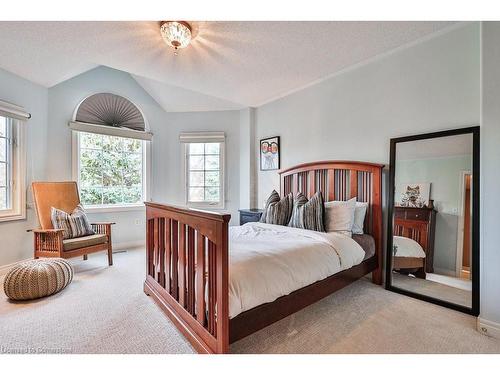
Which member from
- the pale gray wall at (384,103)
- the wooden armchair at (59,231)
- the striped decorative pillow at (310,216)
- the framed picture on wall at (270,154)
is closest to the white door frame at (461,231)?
the pale gray wall at (384,103)

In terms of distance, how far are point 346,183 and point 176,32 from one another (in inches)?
97.2

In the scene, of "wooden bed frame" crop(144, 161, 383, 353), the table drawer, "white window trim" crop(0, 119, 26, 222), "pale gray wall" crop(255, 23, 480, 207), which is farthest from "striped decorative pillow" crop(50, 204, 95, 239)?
the table drawer

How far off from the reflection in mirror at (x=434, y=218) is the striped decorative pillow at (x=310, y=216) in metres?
0.77

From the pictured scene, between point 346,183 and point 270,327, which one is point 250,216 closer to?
point 346,183

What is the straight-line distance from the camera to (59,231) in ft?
9.27

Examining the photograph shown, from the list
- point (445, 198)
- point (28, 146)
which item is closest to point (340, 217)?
point (445, 198)

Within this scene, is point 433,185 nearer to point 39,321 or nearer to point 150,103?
point 39,321

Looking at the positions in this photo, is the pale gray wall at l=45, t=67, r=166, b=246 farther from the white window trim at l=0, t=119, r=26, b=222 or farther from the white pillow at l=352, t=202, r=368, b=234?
the white pillow at l=352, t=202, r=368, b=234

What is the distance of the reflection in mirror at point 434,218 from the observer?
2154 mm

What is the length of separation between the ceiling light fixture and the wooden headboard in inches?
85.3

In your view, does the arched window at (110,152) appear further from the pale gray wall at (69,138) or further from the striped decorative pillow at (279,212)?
the striped decorative pillow at (279,212)
